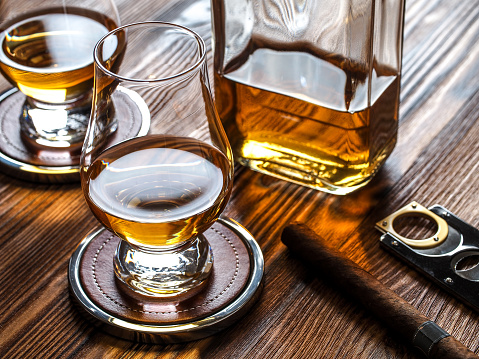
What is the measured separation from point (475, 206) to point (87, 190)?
0.48 metres

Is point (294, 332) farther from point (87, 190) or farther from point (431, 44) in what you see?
point (431, 44)

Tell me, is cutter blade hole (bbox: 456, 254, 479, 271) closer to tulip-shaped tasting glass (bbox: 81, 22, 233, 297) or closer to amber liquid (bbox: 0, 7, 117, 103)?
tulip-shaped tasting glass (bbox: 81, 22, 233, 297)

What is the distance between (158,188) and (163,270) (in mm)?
100

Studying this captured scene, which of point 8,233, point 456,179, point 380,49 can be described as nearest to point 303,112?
point 380,49

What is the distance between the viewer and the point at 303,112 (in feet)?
2.83

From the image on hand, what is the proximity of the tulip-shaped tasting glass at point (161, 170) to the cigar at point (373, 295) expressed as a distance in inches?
4.5

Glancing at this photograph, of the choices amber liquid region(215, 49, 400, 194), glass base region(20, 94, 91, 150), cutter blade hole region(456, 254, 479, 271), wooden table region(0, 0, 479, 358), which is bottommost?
wooden table region(0, 0, 479, 358)

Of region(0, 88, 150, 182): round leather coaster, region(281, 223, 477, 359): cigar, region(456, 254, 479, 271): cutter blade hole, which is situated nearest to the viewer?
region(281, 223, 477, 359): cigar

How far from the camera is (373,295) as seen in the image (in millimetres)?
749

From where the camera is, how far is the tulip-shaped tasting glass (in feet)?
2.31

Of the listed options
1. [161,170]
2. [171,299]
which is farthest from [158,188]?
[171,299]

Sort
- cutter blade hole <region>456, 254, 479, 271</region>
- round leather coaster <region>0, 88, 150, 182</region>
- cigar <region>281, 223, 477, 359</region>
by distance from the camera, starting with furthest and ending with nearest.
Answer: round leather coaster <region>0, 88, 150, 182</region> < cutter blade hole <region>456, 254, 479, 271</region> < cigar <region>281, 223, 477, 359</region>

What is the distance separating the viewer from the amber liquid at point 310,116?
33.2 inches

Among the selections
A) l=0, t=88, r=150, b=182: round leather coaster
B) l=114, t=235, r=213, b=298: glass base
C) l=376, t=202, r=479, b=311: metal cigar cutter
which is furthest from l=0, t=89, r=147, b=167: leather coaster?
l=376, t=202, r=479, b=311: metal cigar cutter
